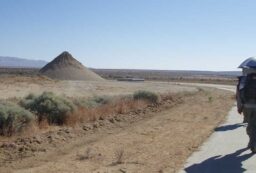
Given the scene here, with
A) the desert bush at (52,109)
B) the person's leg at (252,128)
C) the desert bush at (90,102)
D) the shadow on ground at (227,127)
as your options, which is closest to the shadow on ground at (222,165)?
the person's leg at (252,128)

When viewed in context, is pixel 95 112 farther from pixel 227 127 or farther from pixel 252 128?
pixel 252 128

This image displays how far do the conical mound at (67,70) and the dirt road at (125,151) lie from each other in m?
72.8

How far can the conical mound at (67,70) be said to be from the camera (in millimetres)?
91438

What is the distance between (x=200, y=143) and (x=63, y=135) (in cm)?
415

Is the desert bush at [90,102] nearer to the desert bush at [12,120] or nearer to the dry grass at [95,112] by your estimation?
the dry grass at [95,112]

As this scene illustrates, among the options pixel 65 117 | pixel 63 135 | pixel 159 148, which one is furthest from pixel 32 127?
pixel 159 148

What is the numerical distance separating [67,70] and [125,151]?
82306mm

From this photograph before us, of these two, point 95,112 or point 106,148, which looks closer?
point 106,148

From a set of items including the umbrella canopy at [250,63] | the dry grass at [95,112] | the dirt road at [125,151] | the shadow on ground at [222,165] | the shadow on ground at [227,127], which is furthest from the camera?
the dry grass at [95,112]

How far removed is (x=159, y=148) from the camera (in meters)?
13.4

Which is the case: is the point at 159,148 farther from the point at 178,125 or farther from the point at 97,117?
the point at 97,117

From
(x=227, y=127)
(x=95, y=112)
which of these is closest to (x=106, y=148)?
(x=227, y=127)

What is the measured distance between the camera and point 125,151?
1280cm

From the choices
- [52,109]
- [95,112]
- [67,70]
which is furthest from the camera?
[67,70]
